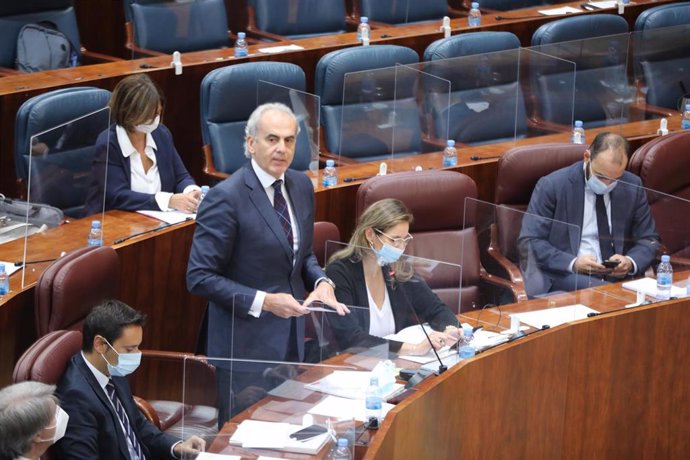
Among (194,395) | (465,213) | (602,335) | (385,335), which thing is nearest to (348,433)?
(194,395)

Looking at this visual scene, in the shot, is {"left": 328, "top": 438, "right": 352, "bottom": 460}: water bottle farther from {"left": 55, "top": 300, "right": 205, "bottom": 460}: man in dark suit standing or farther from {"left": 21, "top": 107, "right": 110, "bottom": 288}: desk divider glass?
{"left": 21, "top": 107, "right": 110, "bottom": 288}: desk divider glass

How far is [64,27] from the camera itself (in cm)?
584

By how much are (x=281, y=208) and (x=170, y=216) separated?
0.82 meters

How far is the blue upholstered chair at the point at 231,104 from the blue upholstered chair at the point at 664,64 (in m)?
1.61

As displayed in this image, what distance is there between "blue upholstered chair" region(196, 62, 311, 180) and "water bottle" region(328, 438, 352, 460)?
230cm

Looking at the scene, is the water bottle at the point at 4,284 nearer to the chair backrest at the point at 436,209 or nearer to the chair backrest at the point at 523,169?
the chair backrest at the point at 436,209

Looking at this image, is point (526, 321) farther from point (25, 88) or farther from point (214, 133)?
point (25, 88)

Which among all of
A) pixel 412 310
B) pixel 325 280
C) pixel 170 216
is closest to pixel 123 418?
pixel 325 280

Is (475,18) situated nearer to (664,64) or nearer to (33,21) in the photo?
(664,64)

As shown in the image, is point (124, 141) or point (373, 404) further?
point (124, 141)

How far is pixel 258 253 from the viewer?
3555 mm

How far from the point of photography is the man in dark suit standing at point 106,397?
3.05 meters

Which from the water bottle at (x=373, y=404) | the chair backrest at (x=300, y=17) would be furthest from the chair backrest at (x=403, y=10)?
the water bottle at (x=373, y=404)

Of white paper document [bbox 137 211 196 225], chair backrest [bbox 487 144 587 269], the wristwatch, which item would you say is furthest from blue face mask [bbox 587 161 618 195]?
white paper document [bbox 137 211 196 225]
